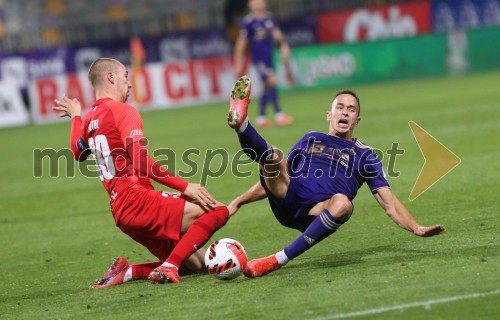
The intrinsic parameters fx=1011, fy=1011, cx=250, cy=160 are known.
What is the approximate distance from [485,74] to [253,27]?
11396 mm

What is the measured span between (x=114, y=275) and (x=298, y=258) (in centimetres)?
142

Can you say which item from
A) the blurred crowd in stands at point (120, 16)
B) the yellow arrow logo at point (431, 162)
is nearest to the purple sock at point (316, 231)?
the yellow arrow logo at point (431, 162)

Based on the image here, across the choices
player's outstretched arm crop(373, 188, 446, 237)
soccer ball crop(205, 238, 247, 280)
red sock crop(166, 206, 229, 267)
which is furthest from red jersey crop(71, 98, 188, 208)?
player's outstretched arm crop(373, 188, 446, 237)

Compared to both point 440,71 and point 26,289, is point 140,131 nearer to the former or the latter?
point 26,289

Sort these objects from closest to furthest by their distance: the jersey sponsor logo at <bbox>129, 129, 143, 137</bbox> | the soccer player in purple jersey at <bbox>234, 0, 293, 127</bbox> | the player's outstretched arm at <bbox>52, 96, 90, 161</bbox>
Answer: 1. the jersey sponsor logo at <bbox>129, 129, 143, 137</bbox>
2. the player's outstretched arm at <bbox>52, 96, 90, 161</bbox>
3. the soccer player in purple jersey at <bbox>234, 0, 293, 127</bbox>

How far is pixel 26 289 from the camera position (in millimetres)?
7668

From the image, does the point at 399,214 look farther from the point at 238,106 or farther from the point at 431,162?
the point at 431,162

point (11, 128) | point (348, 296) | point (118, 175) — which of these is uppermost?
point (118, 175)

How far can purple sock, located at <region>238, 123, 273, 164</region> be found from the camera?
23.1 feet

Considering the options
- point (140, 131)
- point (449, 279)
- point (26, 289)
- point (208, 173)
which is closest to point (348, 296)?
point (449, 279)

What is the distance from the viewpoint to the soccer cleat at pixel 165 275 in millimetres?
7137

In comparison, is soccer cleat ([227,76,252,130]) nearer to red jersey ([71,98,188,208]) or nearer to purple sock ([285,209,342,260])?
red jersey ([71,98,188,208])

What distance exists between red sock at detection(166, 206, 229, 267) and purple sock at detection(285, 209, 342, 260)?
600mm

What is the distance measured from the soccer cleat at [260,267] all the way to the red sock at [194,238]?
399 millimetres
